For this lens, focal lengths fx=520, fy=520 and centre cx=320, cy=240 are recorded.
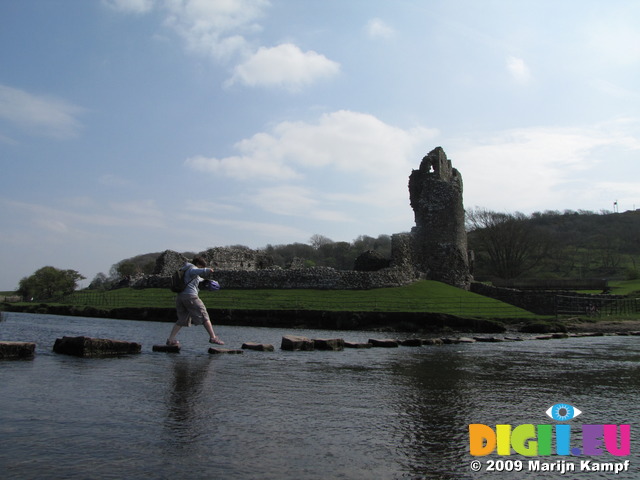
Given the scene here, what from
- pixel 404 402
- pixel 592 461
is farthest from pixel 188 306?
pixel 592 461

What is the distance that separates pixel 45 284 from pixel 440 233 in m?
45.6

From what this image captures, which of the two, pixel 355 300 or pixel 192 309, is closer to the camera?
pixel 192 309

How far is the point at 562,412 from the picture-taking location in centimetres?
640

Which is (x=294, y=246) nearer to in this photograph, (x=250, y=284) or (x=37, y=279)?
(x=37, y=279)

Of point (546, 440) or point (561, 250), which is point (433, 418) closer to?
point (546, 440)

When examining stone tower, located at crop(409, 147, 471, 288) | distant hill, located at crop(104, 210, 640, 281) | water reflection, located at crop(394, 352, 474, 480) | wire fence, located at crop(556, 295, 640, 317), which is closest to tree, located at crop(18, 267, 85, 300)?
distant hill, located at crop(104, 210, 640, 281)

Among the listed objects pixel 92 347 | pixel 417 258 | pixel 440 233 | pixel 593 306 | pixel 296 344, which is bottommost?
pixel 296 344

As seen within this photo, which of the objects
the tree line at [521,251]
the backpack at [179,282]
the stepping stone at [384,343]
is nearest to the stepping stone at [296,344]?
the stepping stone at [384,343]

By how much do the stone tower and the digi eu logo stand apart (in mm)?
33804

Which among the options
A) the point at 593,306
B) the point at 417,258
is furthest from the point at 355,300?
the point at 593,306

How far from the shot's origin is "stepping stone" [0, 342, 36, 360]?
31.6ft

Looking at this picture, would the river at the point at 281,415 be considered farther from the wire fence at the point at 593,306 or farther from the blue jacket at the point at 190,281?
the wire fence at the point at 593,306

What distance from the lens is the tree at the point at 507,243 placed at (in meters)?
54.4

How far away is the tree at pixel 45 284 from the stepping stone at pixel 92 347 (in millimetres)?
51161
